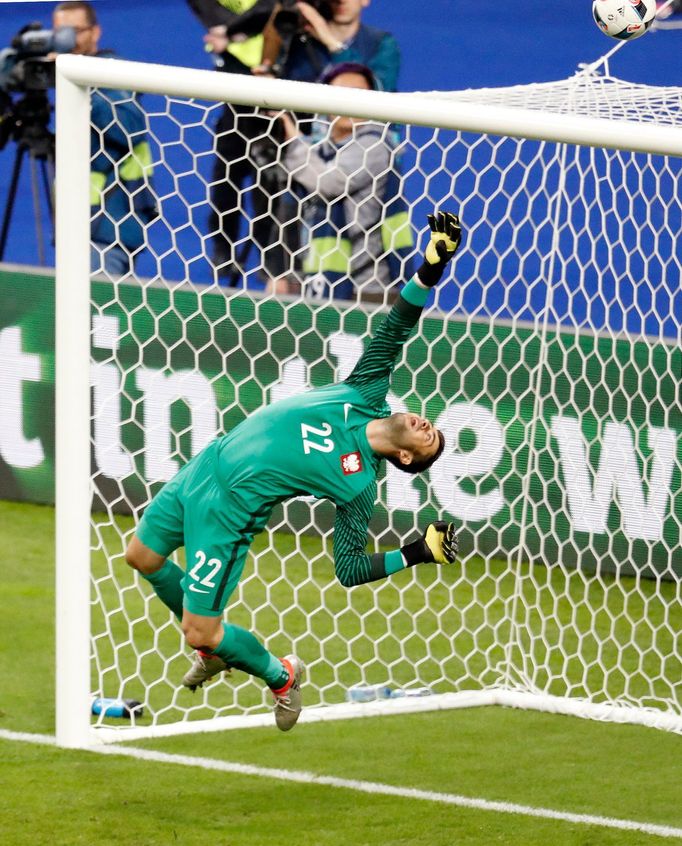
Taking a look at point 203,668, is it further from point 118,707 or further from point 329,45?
point 329,45

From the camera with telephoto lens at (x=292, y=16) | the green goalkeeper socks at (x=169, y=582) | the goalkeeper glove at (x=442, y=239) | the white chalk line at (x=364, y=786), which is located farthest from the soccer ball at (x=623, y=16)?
the camera with telephoto lens at (x=292, y=16)

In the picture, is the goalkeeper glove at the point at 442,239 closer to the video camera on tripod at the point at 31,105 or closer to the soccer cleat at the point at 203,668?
the soccer cleat at the point at 203,668

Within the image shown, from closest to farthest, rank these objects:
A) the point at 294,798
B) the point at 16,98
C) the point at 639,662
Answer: the point at 294,798 < the point at 639,662 < the point at 16,98

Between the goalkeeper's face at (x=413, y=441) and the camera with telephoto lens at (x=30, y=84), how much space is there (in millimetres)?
5405

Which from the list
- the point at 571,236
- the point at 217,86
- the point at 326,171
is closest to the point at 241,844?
the point at 217,86

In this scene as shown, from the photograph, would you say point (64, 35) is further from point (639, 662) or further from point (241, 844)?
point (241, 844)

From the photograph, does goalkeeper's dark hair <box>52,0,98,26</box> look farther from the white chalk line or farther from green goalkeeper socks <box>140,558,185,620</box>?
Result: the white chalk line

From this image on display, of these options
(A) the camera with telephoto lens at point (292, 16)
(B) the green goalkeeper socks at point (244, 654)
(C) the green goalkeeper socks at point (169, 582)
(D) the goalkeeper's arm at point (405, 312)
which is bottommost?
(B) the green goalkeeper socks at point (244, 654)

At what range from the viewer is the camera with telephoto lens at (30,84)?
31.0ft

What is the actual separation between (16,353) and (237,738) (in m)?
3.71

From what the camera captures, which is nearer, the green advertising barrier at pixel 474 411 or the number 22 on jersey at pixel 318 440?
the number 22 on jersey at pixel 318 440

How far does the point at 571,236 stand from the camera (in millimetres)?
7926

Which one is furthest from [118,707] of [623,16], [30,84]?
[30,84]

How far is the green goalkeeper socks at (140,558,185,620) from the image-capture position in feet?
17.2
